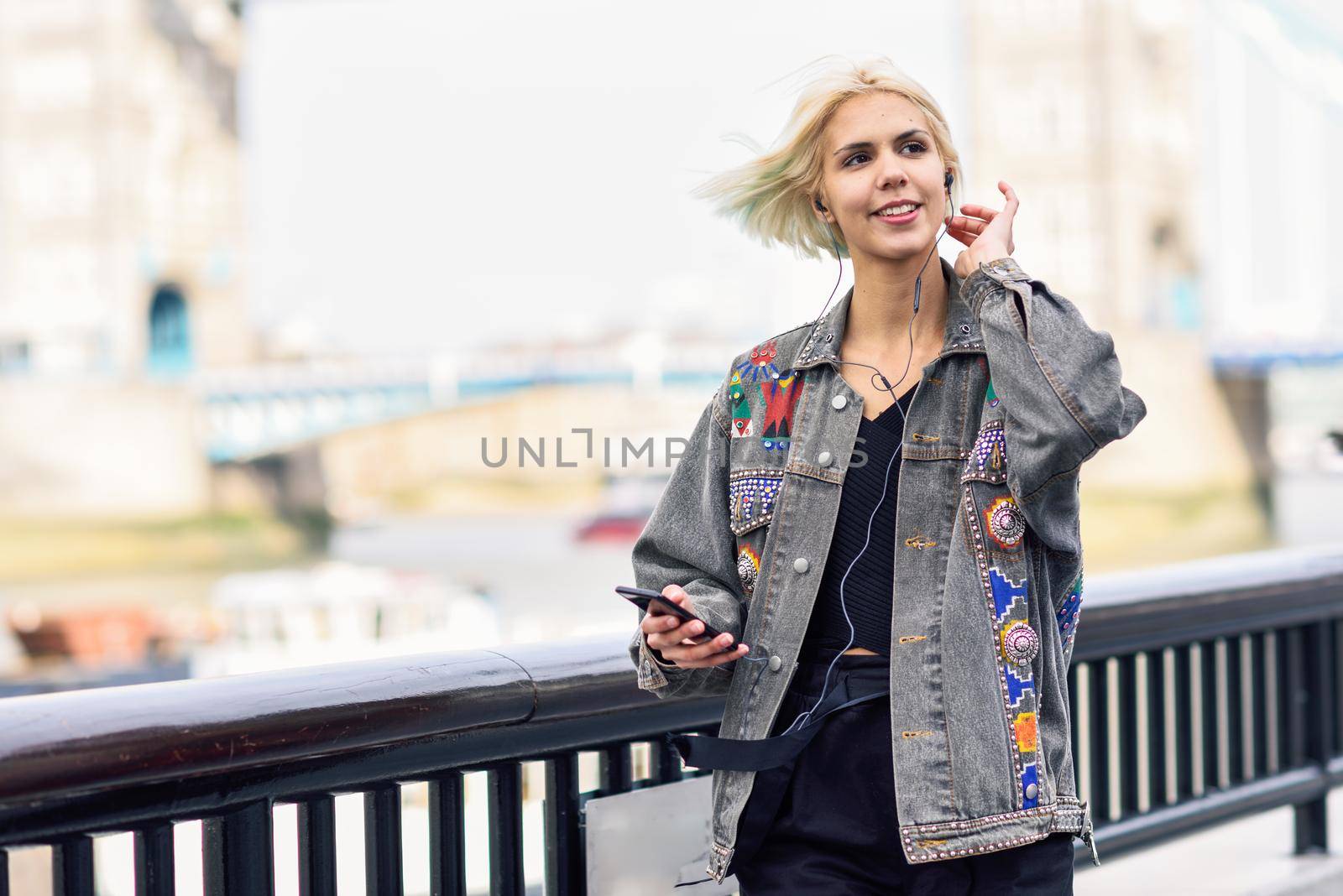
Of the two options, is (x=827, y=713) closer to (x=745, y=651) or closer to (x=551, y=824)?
(x=745, y=651)

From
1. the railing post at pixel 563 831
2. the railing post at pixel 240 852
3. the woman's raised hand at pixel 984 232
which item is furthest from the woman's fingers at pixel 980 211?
the railing post at pixel 240 852

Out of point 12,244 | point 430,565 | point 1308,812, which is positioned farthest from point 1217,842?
point 12,244

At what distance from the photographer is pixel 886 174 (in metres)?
1.84

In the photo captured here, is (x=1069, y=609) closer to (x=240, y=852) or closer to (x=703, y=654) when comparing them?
(x=703, y=654)

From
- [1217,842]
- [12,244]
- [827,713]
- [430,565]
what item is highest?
[12,244]

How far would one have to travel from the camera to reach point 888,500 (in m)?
1.86

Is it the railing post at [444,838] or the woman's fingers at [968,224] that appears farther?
the railing post at [444,838]

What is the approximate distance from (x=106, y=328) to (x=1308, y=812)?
160ft

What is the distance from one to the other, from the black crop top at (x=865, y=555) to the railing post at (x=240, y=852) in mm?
674

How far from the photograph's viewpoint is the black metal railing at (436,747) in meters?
1.73

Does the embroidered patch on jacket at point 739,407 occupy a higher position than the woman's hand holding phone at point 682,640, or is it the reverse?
the embroidered patch on jacket at point 739,407

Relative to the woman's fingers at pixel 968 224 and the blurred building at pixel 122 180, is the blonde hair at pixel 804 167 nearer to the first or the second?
the woman's fingers at pixel 968 224

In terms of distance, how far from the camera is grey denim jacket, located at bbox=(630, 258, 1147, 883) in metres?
1.73

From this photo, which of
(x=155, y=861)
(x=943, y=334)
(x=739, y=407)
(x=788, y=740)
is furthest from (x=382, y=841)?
(x=943, y=334)
